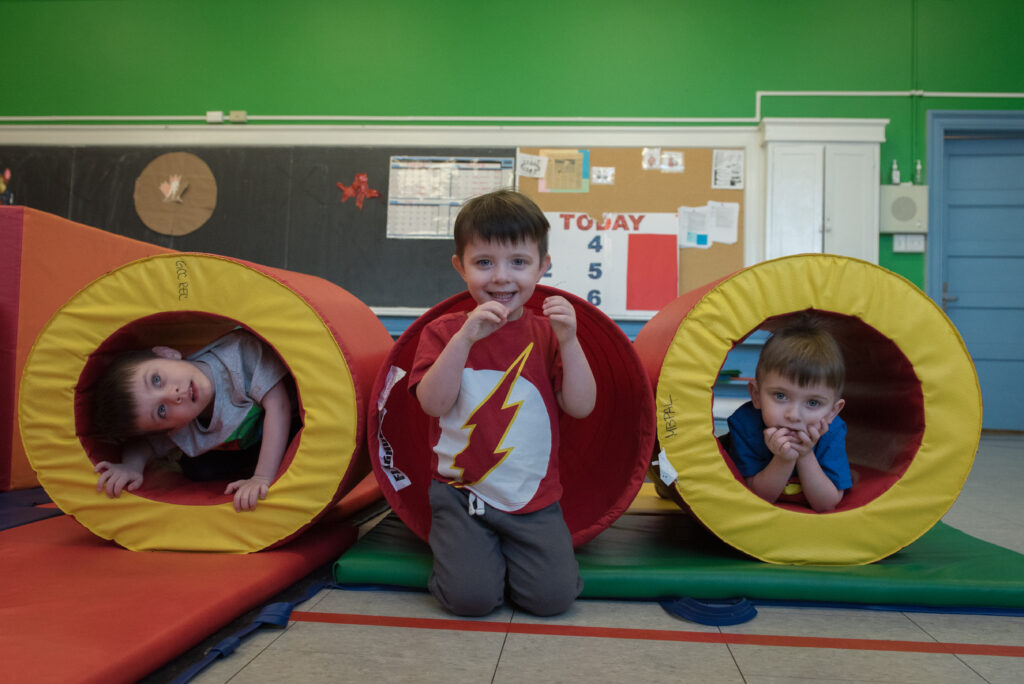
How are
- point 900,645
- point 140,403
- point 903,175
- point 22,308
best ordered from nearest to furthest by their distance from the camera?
point 900,645 < point 140,403 < point 22,308 < point 903,175

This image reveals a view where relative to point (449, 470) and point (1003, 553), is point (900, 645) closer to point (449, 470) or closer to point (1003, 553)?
point (1003, 553)

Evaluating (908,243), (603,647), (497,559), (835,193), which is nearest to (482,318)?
(497,559)

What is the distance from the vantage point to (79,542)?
1.65m

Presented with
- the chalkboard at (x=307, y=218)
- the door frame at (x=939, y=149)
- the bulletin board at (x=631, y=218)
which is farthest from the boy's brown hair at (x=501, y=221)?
the door frame at (x=939, y=149)

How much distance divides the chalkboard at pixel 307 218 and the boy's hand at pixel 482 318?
11.2 ft

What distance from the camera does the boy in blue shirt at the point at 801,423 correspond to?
5.40 ft

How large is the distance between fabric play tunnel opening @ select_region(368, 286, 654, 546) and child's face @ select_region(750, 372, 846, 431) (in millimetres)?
331

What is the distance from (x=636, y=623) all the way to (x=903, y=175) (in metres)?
4.39

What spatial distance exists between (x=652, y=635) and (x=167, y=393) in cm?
121

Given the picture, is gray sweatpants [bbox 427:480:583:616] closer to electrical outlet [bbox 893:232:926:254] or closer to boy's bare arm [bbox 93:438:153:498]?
boy's bare arm [bbox 93:438:153:498]

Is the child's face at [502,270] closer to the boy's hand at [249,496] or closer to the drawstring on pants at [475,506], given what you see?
the drawstring on pants at [475,506]

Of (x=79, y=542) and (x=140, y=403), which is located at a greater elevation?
(x=140, y=403)

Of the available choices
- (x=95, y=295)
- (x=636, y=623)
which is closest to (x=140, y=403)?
(x=95, y=295)

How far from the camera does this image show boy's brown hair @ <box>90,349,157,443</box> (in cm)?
161
